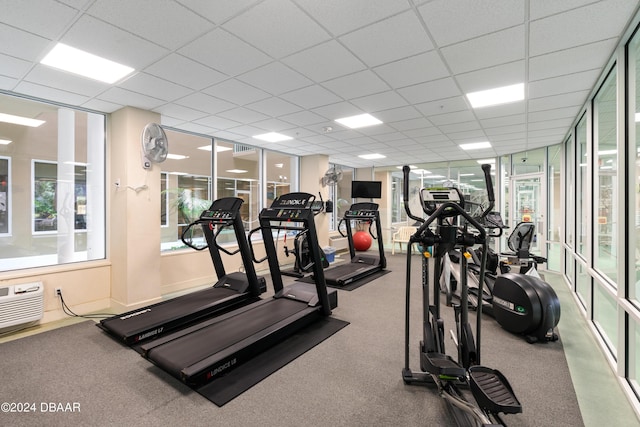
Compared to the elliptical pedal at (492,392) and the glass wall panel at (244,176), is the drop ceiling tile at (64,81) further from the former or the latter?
the elliptical pedal at (492,392)

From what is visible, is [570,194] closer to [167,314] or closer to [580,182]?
[580,182]

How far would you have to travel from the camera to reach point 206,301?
3.95m

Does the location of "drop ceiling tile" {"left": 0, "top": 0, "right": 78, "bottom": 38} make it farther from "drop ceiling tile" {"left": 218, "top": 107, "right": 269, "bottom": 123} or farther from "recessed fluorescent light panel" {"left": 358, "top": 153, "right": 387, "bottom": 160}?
"recessed fluorescent light panel" {"left": 358, "top": 153, "right": 387, "bottom": 160}

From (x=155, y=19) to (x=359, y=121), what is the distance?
10.7ft

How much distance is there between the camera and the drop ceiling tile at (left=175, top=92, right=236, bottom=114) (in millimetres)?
3793


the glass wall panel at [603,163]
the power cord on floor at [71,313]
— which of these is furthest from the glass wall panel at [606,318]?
the power cord on floor at [71,313]

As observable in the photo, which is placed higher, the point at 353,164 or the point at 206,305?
the point at 353,164

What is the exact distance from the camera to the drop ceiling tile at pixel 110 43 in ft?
7.55

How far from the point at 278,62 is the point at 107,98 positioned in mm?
2427

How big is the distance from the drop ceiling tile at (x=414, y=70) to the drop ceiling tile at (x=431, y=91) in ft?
0.43

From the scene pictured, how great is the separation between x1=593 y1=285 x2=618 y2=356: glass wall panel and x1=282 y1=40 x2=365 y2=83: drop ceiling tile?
3402 mm

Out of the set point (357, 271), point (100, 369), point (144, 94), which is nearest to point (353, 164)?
point (357, 271)

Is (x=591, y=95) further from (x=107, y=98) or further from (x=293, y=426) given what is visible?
(x=107, y=98)

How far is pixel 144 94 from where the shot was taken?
3652 mm
